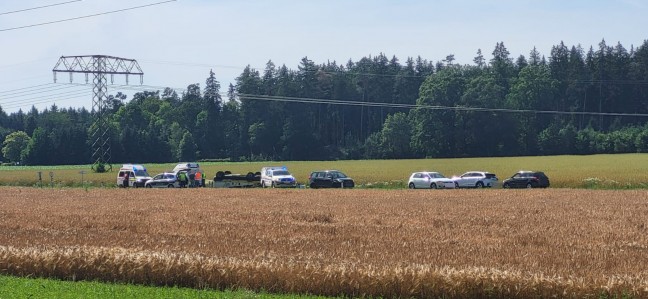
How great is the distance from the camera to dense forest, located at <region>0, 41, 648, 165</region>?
131 metres

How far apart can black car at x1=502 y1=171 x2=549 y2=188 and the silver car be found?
25167 millimetres

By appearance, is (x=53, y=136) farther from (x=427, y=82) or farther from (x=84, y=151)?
(x=427, y=82)

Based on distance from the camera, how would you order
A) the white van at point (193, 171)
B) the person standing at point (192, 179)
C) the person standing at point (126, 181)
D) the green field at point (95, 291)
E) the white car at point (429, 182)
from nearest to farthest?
the green field at point (95, 291)
the white car at point (429, 182)
the person standing at point (192, 179)
the white van at point (193, 171)
the person standing at point (126, 181)

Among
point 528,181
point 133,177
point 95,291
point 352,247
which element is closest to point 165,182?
point 133,177

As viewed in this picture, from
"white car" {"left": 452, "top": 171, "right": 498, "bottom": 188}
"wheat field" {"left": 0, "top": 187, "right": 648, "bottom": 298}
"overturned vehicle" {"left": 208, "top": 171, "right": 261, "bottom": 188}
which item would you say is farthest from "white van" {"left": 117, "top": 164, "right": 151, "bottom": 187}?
"wheat field" {"left": 0, "top": 187, "right": 648, "bottom": 298}

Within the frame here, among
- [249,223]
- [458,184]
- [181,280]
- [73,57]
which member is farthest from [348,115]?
[181,280]

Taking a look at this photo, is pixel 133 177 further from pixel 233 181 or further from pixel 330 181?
pixel 330 181

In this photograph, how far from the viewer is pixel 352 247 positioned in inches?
811

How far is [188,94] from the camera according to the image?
565ft

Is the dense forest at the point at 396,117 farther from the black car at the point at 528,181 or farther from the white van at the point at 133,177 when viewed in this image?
the black car at the point at 528,181

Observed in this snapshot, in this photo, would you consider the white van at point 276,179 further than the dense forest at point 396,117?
No

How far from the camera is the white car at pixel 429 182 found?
209 ft

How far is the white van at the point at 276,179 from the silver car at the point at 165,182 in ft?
22.5

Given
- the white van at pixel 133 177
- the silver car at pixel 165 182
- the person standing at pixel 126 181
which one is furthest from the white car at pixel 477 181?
the person standing at pixel 126 181
